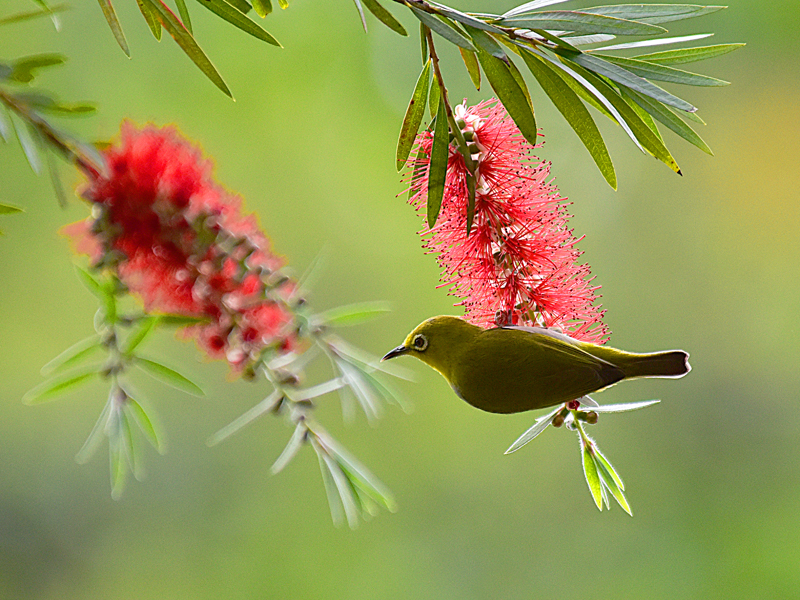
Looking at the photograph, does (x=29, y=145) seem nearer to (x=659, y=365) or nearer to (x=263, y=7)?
(x=263, y=7)

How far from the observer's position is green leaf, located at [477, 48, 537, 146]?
1.79 feet

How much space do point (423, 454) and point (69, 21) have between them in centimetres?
228

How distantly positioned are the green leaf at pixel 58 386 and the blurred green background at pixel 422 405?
243 cm

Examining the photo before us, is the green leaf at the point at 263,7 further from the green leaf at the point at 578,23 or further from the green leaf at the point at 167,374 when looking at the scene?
the green leaf at the point at 167,374

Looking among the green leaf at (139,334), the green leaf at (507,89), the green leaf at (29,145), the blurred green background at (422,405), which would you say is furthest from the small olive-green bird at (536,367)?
the blurred green background at (422,405)

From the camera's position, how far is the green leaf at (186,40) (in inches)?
22.4

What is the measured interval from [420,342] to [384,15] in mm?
370

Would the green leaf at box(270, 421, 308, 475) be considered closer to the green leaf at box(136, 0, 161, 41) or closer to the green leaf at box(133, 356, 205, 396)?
the green leaf at box(133, 356, 205, 396)

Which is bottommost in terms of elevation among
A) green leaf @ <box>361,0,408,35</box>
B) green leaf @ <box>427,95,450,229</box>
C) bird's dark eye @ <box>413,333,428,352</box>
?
bird's dark eye @ <box>413,333,428,352</box>

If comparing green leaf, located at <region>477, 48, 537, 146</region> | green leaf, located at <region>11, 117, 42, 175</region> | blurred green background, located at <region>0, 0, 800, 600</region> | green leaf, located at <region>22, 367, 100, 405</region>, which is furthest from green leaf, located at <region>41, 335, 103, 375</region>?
blurred green background, located at <region>0, 0, 800, 600</region>

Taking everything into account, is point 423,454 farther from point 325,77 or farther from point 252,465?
point 325,77

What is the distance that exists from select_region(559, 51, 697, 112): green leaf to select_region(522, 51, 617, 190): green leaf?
3 cm

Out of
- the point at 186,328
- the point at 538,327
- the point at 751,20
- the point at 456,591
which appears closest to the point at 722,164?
the point at 751,20

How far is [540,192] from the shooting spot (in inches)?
26.5
